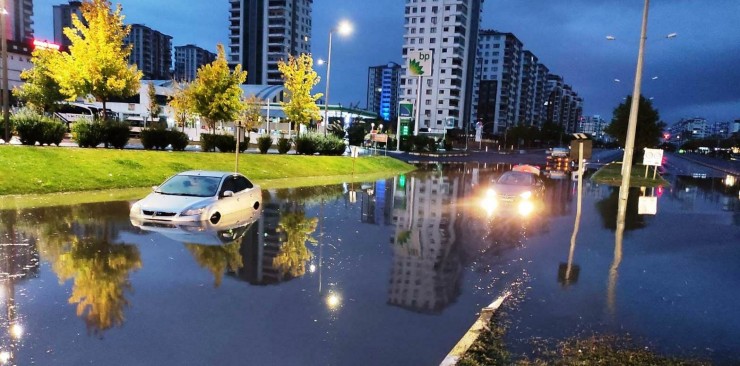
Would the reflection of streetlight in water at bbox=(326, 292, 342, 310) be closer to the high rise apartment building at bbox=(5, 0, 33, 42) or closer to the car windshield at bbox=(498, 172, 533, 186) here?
the car windshield at bbox=(498, 172, 533, 186)

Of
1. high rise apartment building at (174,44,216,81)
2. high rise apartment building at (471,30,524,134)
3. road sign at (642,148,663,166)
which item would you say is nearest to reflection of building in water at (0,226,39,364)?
road sign at (642,148,663,166)

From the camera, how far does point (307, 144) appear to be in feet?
118

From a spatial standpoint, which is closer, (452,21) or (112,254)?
(112,254)

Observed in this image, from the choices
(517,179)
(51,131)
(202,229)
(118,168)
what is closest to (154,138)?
(51,131)

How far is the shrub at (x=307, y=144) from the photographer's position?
117ft

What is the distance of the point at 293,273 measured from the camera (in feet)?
27.2

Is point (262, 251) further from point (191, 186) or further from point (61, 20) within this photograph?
point (61, 20)

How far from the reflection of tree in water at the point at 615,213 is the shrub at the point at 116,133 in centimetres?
2179

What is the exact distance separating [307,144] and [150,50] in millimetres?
165770

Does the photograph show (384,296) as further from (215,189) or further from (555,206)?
(555,206)

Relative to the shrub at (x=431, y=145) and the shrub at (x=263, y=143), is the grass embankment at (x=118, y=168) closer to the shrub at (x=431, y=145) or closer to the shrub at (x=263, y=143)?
the shrub at (x=263, y=143)

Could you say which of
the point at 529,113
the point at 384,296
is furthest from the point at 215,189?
the point at 529,113

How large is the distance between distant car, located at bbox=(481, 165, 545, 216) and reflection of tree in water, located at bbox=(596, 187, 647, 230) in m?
2.42

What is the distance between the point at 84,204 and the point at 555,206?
1638 cm
